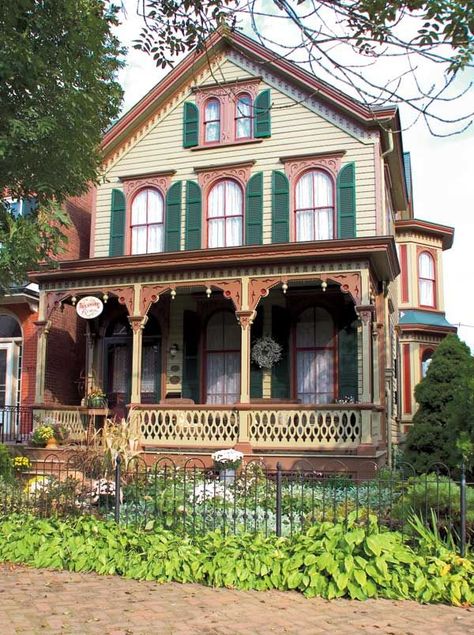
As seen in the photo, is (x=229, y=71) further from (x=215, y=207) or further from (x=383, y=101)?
(x=383, y=101)

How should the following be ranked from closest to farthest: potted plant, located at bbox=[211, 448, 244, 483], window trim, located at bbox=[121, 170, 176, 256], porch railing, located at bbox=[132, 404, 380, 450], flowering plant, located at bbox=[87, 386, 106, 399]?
potted plant, located at bbox=[211, 448, 244, 483]
porch railing, located at bbox=[132, 404, 380, 450]
flowering plant, located at bbox=[87, 386, 106, 399]
window trim, located at bbox=[121, 170, 176, 256]

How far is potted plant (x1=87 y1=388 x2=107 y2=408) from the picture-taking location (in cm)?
1673

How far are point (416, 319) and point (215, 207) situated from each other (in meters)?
8.92

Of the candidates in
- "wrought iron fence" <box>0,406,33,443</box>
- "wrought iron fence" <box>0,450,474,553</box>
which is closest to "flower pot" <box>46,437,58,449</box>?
"wrought iron fence" <box>0,406,33,443</box>

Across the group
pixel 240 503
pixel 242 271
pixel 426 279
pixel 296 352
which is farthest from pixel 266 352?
pixel 426 279

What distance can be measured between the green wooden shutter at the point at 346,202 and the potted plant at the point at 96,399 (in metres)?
6.86

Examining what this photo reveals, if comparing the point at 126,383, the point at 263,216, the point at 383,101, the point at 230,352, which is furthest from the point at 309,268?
the point at 383,101

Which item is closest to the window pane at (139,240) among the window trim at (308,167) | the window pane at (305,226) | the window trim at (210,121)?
the window trim at (210,121)

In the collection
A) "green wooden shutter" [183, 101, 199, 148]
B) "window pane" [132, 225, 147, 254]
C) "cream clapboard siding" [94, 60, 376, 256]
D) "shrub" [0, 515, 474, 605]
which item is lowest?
"shrub" [0, 515, 474, 605]

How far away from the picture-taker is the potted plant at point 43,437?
15102 millimetres

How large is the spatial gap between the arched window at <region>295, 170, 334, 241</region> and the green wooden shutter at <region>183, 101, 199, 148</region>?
3073 mm

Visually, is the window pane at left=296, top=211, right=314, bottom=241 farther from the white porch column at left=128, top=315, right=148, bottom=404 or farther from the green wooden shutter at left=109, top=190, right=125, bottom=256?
the green wooden shutter at left=109, top=190, right=125, bottom=256

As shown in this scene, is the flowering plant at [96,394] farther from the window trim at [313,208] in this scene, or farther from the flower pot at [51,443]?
the window trim at [313,208]

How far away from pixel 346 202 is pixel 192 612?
11.6 metres
